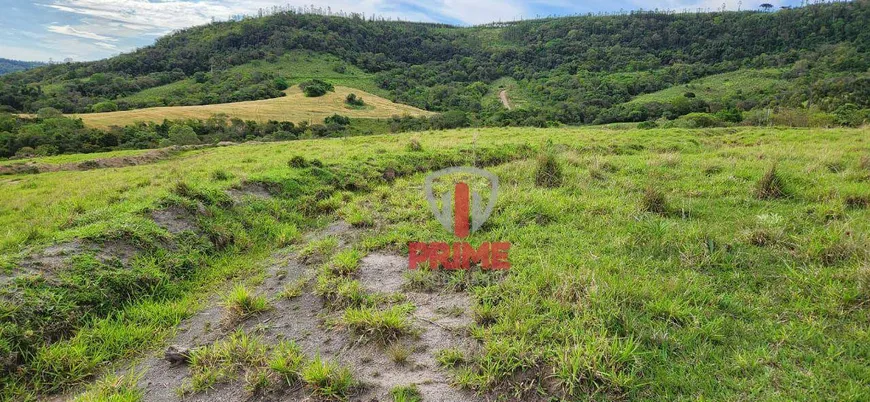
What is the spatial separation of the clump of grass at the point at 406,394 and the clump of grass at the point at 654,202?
5.77 meters

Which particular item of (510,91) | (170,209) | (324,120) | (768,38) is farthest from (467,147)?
(768,38)

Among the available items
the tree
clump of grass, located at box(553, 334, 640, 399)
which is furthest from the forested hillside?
clump of grass, located at box(553, 334, 640, 399)

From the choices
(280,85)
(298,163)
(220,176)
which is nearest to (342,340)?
(220,176)

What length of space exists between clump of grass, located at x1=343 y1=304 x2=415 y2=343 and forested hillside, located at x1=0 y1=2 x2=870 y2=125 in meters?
46.9

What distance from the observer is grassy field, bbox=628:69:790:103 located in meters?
74.1

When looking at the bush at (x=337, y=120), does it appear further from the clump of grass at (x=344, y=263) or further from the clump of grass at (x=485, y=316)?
the clump of grass at (x=485, y=316)

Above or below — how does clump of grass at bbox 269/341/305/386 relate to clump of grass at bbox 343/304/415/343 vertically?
below

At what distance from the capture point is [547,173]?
32.3ft

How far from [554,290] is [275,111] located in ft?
235

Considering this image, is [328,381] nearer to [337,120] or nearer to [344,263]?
[344,263]

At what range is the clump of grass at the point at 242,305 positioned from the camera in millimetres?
4719

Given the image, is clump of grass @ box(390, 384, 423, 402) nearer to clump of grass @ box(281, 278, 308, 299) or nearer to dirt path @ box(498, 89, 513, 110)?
clump of grass @ box(281, 278, 308, 299)

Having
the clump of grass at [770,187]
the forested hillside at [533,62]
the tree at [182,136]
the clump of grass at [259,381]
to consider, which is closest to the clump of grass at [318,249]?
the clump of grass at [259,381]

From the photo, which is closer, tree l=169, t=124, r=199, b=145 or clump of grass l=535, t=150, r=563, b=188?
clump of grass l=535, t=150, r=563, b=188
